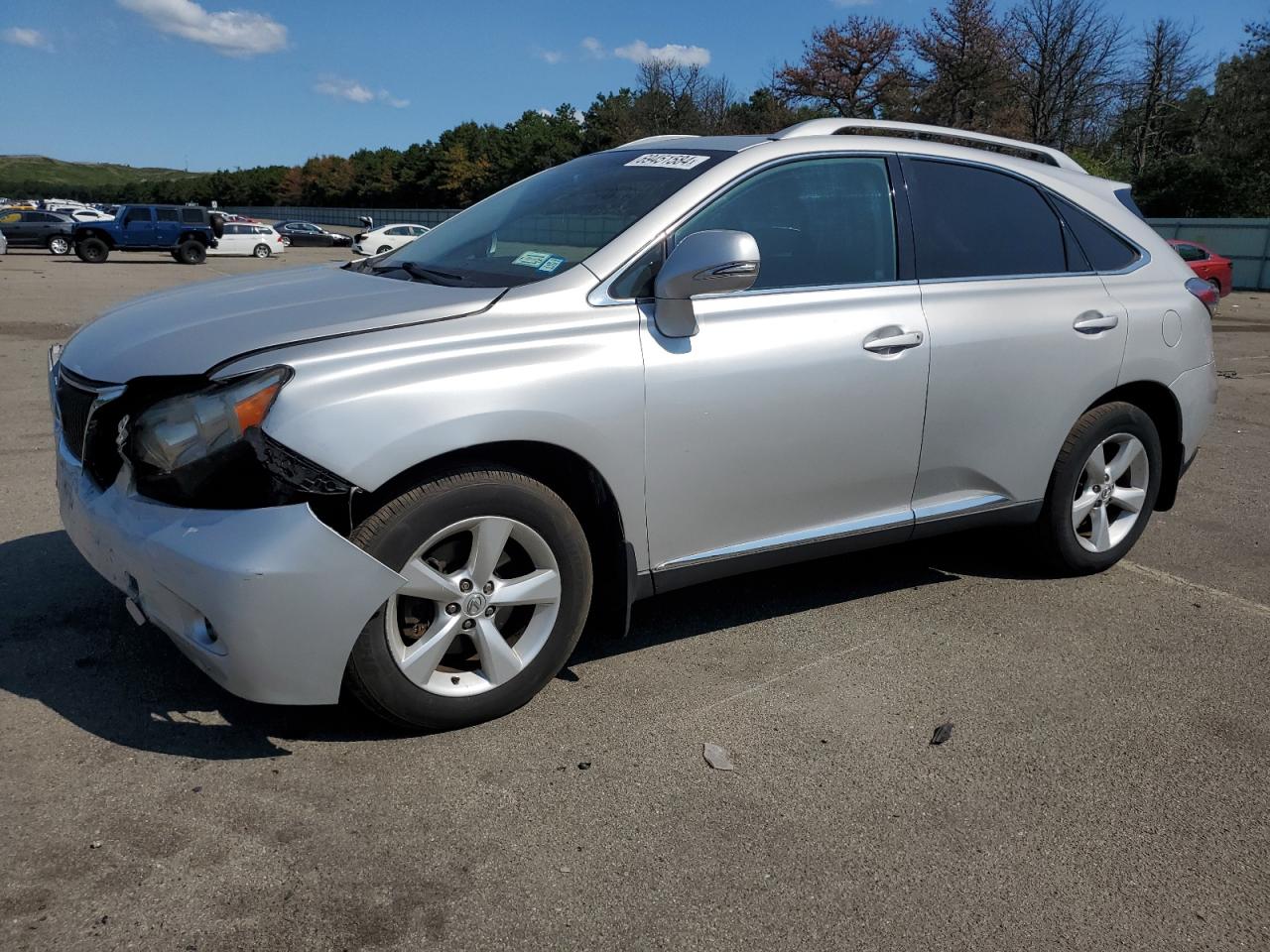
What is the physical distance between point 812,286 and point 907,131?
3.47 feet

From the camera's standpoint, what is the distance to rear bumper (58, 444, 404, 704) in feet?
8.57

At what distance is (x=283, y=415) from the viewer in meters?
2.63

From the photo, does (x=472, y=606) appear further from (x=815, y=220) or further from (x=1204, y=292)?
(x=1204, y=292)

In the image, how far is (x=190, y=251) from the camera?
3406cm

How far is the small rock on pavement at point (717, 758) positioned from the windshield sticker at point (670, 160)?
1950 mm

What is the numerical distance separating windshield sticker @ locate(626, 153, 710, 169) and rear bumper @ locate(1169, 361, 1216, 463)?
2.41 metres

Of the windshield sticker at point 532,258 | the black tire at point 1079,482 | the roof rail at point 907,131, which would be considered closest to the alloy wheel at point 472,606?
the windshield sticker at point 532,258

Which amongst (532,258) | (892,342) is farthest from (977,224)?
(532,258)

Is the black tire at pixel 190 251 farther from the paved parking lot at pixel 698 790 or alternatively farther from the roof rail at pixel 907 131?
the roof rail at pixel 907 131

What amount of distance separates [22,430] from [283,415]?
5.39 meters

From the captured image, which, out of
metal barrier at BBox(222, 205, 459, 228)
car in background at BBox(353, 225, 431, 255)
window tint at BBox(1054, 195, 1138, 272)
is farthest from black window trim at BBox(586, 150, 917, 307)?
metal barrier at BBox(222, 205, 459, 228)

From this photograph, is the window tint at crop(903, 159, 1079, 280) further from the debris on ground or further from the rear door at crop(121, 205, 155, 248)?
the rear door at crop(121, 205, 155, 248)

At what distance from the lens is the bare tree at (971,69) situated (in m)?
39.1

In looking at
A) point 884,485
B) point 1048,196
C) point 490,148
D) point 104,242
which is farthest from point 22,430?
point 490,148
